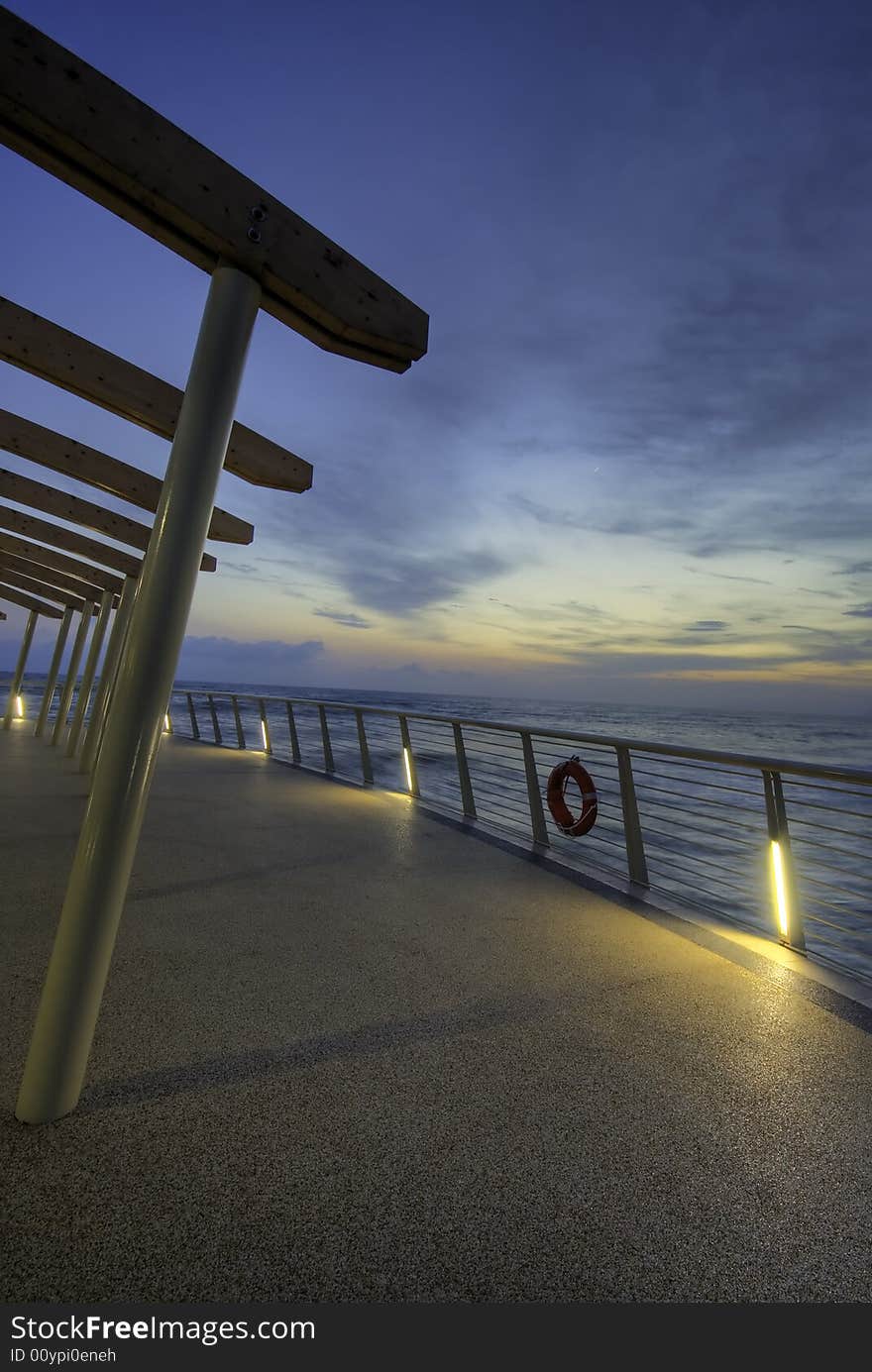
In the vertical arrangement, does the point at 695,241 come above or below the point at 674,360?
above

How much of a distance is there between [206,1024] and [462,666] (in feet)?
149

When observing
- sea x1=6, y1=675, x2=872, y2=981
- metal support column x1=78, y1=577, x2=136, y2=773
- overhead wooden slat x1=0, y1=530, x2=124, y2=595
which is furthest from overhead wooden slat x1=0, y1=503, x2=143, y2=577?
sea x1=6, y1=675, x2=872, y2=981

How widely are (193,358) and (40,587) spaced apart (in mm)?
10393

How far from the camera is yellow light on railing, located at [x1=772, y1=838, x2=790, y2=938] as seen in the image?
276 centimetres

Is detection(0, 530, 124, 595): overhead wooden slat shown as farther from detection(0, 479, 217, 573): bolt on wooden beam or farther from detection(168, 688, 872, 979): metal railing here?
detection(168, 688, 872, 979): metal railing

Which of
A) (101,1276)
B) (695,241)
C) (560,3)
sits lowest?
(101,1276)

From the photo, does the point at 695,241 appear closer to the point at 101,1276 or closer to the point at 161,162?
the point at 161,162

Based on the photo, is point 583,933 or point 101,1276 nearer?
point 101,1276

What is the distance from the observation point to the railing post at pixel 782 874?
2732mm

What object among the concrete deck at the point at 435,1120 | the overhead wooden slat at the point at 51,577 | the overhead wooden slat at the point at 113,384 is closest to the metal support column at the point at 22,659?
the overhead wooden slat at the point at 51,577

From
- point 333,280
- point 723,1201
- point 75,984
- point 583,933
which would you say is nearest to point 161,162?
point 333,280

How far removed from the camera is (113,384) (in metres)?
3.99

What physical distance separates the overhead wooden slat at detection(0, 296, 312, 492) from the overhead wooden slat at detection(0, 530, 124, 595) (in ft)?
14.1

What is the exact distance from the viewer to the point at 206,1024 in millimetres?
1957
